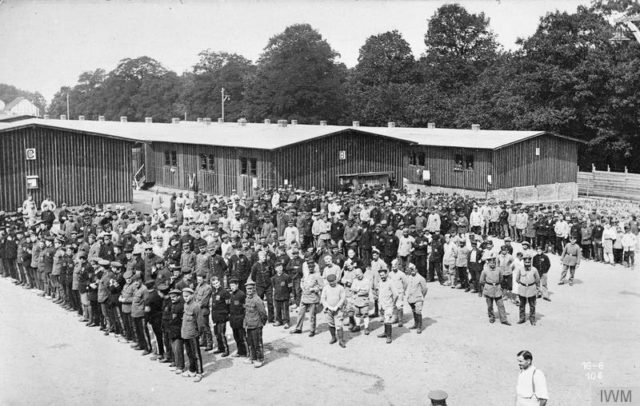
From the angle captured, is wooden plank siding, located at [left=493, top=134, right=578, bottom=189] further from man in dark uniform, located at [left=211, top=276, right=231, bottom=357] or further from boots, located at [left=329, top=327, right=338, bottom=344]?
man in dark uniform, located at [left=211, top=276, right=231, bottom=357]

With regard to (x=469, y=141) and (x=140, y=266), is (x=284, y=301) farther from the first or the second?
(x=469, y=141)

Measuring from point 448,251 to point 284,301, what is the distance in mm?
5466

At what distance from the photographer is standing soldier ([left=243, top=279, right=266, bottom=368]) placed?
12.4 m

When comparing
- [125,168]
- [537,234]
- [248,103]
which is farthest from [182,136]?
[248,103]

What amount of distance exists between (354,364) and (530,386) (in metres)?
4.35

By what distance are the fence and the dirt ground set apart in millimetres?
25798

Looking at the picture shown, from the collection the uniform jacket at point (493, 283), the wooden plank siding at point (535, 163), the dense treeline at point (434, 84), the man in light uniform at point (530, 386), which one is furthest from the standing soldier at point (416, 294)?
the dense treeline at point (434, 84)

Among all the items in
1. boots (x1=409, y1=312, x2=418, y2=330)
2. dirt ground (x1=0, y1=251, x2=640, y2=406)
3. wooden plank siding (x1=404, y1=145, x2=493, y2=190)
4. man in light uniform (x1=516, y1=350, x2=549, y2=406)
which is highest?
wooden plank siding (x1=404, y1=145, x2=493, y2=190)

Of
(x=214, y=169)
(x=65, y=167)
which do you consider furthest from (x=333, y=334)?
(x=214, y=169)

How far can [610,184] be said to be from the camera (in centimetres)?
4056

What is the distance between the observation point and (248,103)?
77.4m

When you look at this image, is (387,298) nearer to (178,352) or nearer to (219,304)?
(219,304)

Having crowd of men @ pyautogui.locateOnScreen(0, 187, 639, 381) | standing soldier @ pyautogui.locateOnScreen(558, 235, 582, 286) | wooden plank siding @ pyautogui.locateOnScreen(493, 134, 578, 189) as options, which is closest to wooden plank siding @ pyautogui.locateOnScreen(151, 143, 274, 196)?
crowd of men @ pyautogui.locateOnScreen(0, 187, 639, 381)

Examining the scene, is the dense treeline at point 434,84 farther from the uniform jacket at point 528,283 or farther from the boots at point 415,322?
the boots at point 415,322
